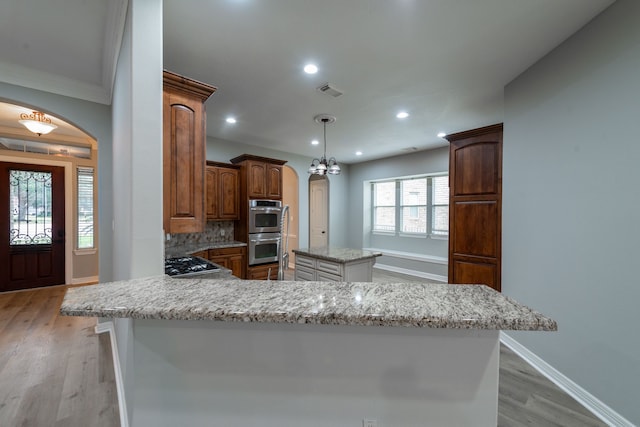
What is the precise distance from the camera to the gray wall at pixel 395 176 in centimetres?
545

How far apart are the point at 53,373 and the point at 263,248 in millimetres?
2933

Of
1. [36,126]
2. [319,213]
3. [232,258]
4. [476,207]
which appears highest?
[36,126]

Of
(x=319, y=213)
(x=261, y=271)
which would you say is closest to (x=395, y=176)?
(x=319, y=213)

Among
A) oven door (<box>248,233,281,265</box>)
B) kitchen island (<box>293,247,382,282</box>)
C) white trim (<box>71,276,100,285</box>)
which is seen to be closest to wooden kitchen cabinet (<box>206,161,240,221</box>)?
oven door (<box>248,233,281,265</box>)

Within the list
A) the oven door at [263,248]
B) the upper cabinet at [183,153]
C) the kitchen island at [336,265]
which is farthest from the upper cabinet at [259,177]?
the upper cabinet at [183,153]

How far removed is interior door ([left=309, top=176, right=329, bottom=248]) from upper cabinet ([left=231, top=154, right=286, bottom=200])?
1697 mm

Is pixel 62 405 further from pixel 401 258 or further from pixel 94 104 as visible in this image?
pixel 401 258

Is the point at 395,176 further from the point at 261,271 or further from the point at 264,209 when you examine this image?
the point at 261,271

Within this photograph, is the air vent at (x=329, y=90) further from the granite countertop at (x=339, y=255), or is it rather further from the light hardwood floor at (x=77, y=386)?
the light hardwood floor at (x=77, y=386)

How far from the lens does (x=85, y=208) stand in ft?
16.4

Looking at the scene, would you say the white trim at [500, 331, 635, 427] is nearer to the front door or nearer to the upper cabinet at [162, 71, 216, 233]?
the upper cabinet at [162, 71, 216, 233]

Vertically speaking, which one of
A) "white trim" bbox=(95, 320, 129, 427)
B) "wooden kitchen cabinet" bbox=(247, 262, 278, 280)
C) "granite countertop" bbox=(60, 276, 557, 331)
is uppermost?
"granite countertop" bbox=(60, 276, 557, 331)

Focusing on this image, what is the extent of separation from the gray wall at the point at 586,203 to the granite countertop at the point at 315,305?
1351 mm

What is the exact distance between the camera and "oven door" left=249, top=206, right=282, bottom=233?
4645 millimetres
